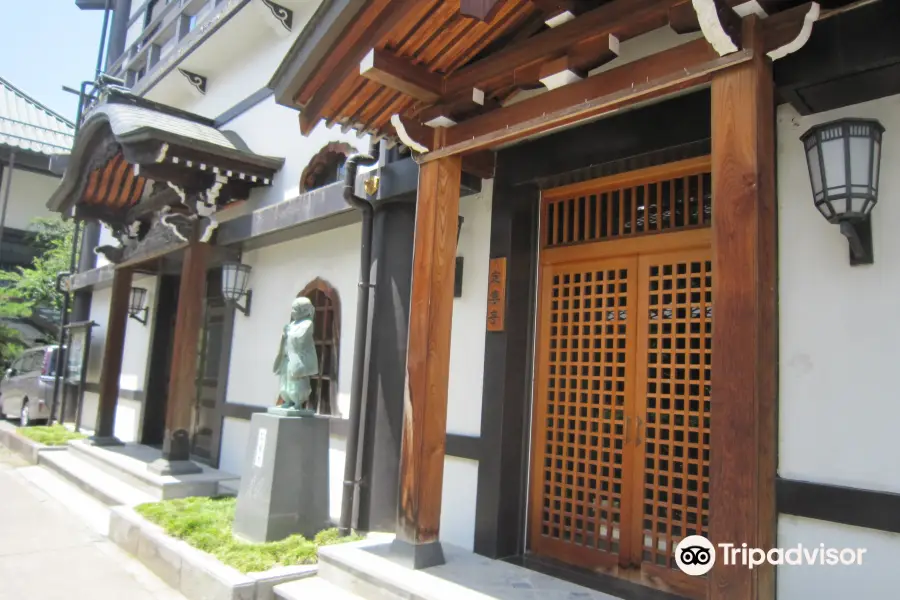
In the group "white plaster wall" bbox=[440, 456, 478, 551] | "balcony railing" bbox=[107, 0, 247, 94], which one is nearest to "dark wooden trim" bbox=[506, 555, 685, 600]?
"white plaster wall" bbox=[440, 456, 478, 551]

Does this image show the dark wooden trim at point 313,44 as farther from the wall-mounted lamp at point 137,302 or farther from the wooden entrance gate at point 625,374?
the wall-mounted lamp at point 137,302

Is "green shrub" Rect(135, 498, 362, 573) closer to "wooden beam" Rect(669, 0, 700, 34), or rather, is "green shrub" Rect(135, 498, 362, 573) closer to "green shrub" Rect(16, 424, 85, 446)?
"wooden beam" Rect(669, 0, 700, 34)

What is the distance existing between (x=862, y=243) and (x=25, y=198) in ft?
79.0

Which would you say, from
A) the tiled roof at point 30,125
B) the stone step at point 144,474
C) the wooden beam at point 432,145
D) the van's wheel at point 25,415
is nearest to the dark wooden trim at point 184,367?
the stone step at point 144,474

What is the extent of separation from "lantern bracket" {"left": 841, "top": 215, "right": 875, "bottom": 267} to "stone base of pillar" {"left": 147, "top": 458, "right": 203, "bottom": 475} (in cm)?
693

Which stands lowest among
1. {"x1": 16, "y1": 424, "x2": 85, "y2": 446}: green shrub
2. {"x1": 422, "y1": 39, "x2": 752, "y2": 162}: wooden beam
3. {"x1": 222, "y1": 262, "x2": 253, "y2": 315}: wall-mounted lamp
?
{"x1": 16, "y1": 424, "x2": 85, "y2": 446}: green shrub

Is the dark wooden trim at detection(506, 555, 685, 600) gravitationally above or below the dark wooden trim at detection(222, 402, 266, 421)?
below

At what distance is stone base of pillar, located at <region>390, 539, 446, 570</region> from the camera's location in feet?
13.1

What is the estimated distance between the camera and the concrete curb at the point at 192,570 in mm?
4273

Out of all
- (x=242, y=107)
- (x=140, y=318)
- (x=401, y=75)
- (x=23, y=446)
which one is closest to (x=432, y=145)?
(x=401, y=75)

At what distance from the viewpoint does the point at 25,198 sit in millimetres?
20703

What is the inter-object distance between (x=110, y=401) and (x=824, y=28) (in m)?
10.4

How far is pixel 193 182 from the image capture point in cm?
777

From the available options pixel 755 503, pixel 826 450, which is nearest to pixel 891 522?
pixel 826 450
